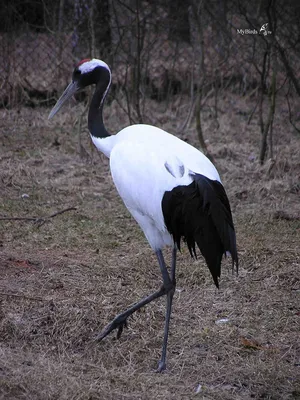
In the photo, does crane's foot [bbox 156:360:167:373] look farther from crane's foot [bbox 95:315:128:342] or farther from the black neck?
the black neck

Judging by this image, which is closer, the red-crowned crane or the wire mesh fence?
the red-crowned crane

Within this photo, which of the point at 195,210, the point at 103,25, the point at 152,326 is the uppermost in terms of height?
the point at 103,25

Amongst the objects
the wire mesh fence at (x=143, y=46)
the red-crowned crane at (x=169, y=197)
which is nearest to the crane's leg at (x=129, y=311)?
the red-crowned crane at (x=169, y=197)

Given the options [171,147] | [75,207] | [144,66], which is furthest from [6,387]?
[144,66]

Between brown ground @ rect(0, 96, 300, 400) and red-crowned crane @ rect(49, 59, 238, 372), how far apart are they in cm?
24

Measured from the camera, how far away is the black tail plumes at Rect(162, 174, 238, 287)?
3.90 m

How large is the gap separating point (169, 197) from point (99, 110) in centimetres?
107

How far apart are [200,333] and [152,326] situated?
0.97 feet

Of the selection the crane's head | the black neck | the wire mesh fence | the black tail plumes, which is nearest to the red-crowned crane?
the black tail plumes

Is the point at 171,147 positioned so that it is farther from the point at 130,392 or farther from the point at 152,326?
the point at 130,392

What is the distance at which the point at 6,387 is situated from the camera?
336cm

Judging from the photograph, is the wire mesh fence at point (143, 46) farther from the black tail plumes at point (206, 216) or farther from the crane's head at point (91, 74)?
the black tail plumes at point (206, 216)

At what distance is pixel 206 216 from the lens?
3.90 meters

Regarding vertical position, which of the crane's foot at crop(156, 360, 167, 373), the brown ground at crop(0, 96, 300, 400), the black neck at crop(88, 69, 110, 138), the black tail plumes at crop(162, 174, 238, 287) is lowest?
the crane's foot at crop(156, 360, 167, 373)
